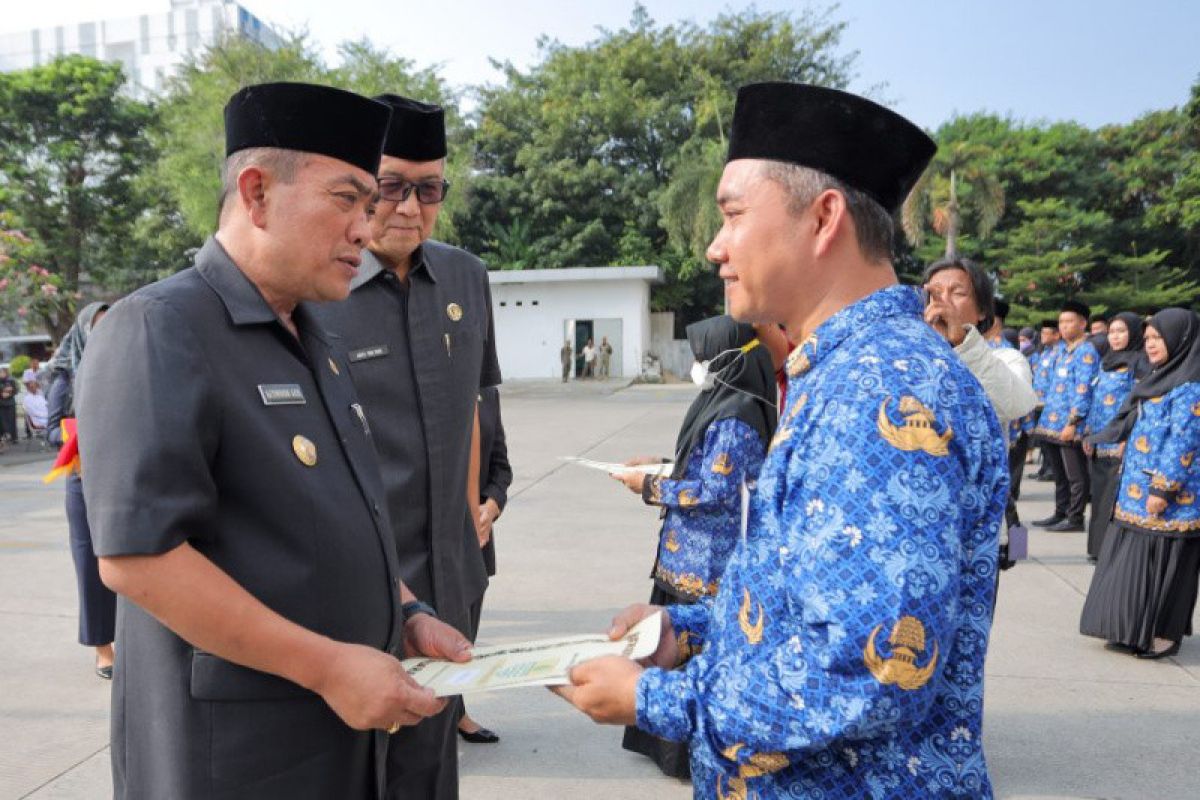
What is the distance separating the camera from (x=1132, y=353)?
7.88 metres

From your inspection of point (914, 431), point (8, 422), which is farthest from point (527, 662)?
point (8, 422)

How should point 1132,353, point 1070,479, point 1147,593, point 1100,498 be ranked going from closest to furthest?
point 1147,593
point 1100,498
point 1132,353
point 1070,479

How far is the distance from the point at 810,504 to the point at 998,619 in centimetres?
484

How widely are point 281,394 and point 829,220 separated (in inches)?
36.0

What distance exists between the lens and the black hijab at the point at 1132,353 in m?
7.66

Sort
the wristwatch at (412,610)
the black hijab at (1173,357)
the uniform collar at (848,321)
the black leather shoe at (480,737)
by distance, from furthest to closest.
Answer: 1. the black hijab at (1173,357)
2. the black leather shoe at (480,737)
3. the wristwatch at (412,610)
4. the uniform collar at (848,321)

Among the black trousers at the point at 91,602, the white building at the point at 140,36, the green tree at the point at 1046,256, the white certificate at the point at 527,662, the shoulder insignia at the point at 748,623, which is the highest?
the white building at the point at 140,36

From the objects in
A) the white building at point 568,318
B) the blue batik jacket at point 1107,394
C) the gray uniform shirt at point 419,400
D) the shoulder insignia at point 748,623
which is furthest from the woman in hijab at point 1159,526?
the white building at point 568,318

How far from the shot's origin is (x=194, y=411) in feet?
4.16

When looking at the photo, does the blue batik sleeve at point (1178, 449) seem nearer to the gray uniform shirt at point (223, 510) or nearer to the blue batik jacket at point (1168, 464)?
the blue batik jacket at point (1168, 464)

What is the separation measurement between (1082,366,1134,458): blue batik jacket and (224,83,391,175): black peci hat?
8.06 meters

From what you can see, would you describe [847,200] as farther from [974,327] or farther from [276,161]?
[974,327]

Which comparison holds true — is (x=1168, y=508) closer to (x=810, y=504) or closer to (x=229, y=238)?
(x=810, y=504)

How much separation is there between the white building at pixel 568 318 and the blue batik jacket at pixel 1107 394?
69.6 feet
